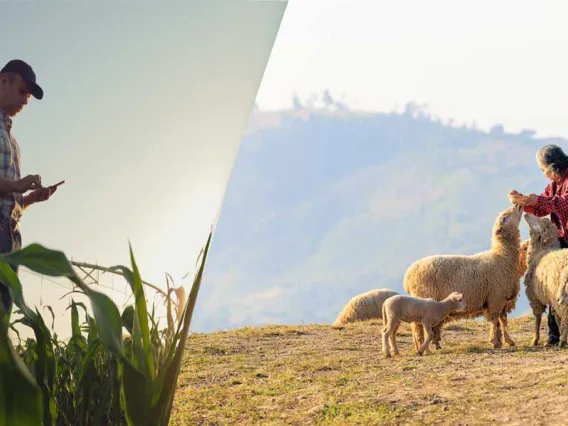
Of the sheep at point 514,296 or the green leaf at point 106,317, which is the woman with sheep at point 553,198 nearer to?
the sheep at point 514,296

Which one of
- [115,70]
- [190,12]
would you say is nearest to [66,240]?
[115,70]

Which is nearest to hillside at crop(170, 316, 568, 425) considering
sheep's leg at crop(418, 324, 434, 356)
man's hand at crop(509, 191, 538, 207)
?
sheep's leg at crop(418, 324, 434, 356)

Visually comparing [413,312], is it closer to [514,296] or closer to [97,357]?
[514,296]

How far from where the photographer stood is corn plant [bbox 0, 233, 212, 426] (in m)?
0.80

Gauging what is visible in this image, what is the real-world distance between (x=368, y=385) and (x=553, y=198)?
220cm

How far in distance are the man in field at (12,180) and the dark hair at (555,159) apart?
5.25m

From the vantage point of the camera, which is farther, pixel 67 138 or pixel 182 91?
pixel 182 91

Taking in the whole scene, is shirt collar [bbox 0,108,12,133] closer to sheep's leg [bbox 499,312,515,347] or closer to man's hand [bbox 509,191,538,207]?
man's hand [bbox 509,191,538,207]

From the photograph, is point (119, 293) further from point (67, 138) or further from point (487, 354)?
point (487, 354)

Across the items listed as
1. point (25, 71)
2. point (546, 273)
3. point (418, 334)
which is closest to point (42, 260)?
point (25, 71)

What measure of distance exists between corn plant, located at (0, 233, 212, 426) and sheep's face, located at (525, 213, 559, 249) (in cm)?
475

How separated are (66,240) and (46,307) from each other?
77 millimetres

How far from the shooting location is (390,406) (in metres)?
3.60

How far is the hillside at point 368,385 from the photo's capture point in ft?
11.3
